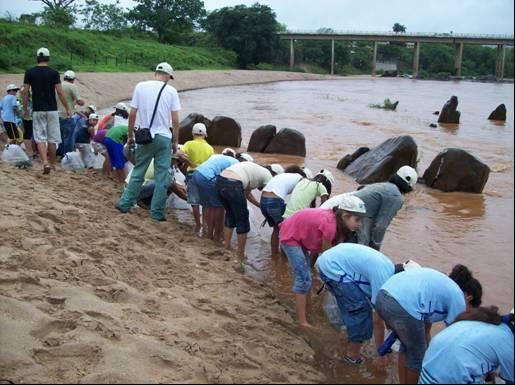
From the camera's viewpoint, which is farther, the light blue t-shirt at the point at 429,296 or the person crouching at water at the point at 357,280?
the person crouching at water at the point at 357,280

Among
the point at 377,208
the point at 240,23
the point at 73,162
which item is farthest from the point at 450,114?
the point at 377,208

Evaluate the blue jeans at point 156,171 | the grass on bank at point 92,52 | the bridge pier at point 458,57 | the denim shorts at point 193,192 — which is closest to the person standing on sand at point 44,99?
the blue jeans at point 156,171

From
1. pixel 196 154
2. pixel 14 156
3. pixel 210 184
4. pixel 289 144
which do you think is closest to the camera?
pixel 210 184

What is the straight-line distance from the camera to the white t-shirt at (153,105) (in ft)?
22.4

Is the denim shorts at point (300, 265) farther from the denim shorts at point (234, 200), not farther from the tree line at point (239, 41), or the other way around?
the tree line at point (239, 41)

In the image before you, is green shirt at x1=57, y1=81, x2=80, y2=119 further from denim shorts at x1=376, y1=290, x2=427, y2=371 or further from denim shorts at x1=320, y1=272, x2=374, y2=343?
denim shorts at x1=376, y1=290, x2=427, y2=371

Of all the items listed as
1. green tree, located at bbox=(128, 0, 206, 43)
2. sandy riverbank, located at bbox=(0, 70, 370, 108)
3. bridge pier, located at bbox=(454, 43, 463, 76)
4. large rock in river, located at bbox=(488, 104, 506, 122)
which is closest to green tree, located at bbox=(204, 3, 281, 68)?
sandy riverbank, located at bbox=(0, 70, 370, 108)

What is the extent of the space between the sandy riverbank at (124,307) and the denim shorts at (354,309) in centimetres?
42

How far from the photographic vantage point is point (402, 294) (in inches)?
150

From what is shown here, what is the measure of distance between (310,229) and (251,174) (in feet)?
6.37

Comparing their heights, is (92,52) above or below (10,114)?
above

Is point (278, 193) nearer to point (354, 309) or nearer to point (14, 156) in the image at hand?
point (354, 309)

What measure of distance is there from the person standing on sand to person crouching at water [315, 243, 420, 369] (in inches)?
212

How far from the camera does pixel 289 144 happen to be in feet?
50.4
